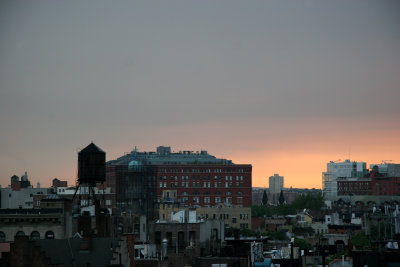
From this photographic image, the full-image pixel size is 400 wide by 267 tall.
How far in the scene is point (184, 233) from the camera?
127 m

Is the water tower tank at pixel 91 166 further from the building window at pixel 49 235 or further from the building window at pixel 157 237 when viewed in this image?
the building window at pixel 49 235

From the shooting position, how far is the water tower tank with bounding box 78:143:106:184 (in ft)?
404

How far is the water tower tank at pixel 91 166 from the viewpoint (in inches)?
4843

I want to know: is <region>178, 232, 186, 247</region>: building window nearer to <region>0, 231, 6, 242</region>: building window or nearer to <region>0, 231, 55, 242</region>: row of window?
<region>0, 231, 55, 242</region>: row of window

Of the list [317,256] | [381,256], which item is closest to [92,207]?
[317,256]

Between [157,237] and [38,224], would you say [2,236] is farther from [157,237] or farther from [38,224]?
[157,237]

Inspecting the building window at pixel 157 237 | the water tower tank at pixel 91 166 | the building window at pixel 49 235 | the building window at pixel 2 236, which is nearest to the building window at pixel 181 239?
the building window at pixel 157 237

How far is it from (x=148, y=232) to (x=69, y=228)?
3290 centimetres

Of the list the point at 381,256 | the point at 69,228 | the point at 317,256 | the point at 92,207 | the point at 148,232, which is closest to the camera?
the point at 381,256

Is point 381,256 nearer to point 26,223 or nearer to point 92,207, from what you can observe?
point 26,223

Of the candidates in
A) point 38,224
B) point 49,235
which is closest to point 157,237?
point 49,235

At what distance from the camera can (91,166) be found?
12412 cm

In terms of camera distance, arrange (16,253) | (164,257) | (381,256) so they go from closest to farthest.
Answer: (381,256), (16,253), (164,257)

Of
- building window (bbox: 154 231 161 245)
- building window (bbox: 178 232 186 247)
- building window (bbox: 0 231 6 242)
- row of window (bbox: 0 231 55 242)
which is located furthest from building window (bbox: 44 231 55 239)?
building window (bbox: 178 232 186 247)
